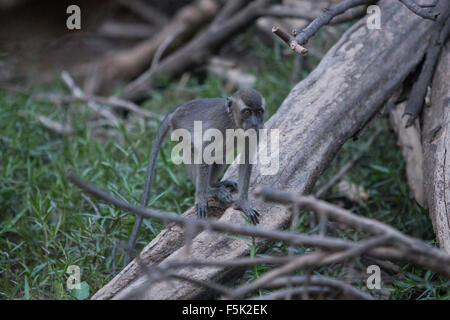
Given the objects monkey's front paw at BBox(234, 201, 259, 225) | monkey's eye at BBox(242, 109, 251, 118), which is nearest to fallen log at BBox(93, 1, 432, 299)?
monkey's front paw at BBox(234, 201, 259, 225)

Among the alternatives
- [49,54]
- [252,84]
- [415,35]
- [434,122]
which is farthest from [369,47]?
[49,54]

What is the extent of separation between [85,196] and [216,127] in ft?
5.46

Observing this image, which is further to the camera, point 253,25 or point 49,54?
point 49,54

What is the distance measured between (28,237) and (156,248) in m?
1.74

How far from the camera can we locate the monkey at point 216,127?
3.97 meters

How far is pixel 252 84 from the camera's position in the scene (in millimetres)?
7375

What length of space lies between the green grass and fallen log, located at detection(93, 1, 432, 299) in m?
0.50

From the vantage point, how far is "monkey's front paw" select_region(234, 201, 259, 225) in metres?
3.81

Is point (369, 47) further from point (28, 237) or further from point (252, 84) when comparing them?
point (28, 237)

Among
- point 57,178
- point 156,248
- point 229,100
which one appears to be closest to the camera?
point 156,248

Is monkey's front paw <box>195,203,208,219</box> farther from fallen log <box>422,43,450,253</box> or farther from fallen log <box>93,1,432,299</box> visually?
fallen log <box>422,43,450,253</box>

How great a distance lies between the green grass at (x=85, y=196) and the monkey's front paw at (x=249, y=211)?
38cm

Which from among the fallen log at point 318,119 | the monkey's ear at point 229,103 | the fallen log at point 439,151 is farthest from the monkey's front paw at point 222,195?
the fallen log at point 439,151
